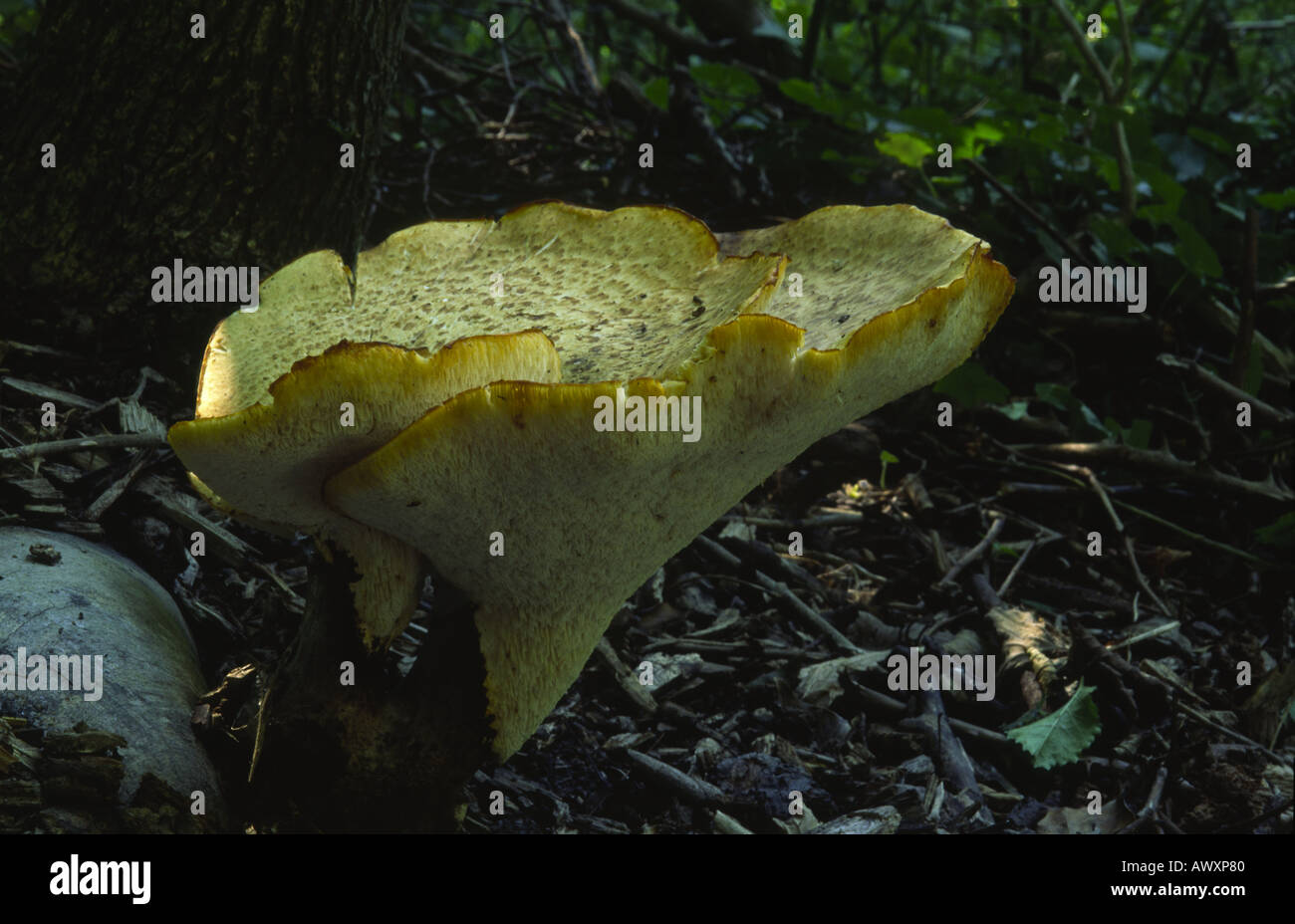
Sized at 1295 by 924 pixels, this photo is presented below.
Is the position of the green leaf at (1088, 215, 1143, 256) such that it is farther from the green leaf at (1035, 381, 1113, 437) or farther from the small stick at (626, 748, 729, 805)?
the small stick at (626, 748, 729, 805)

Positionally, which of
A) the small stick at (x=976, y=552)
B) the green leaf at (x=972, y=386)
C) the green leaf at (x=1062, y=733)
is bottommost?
the green leaf at (x=1062, y=733)

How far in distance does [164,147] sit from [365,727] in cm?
170

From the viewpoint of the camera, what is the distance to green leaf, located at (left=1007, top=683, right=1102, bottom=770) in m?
2.29

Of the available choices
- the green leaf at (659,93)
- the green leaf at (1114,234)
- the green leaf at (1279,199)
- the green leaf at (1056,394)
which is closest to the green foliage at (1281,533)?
the green leaf at (1056,394)

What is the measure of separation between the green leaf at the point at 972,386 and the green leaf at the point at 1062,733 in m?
1.38

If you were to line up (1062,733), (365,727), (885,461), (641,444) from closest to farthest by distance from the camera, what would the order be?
(641,444) → (365,727) → (1062,733) → (885,461)

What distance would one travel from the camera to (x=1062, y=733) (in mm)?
2348

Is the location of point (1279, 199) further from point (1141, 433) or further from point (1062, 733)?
point (1062, 733)

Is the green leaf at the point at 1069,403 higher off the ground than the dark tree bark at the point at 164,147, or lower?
lower

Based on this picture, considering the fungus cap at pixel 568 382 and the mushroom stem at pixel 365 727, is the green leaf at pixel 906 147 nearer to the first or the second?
the fungus cap at pixel 568 382

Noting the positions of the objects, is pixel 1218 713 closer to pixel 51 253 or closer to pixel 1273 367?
pixel 1273 367

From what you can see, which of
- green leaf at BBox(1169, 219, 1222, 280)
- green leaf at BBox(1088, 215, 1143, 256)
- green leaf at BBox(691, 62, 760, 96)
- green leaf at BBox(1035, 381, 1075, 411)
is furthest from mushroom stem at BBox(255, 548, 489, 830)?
→ green leaf at BBox(691, 62, 760, 96)

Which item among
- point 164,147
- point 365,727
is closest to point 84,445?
point 164,147

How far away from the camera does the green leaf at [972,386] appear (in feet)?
11.6
